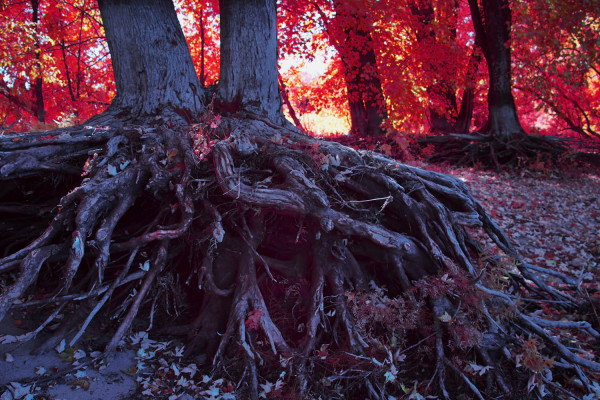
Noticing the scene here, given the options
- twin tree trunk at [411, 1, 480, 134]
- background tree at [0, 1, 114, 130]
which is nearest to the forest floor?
background tree at [0, 1, 114, 130]

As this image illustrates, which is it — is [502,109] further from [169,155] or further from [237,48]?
[169,155]

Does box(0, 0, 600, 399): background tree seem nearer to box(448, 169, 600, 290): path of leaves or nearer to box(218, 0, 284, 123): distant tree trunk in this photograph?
box(218, 0, 284, 123): distant tree trunk

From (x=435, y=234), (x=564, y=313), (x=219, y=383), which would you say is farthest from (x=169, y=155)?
(x=564, y=313)

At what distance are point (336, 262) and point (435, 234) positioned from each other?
1179mm

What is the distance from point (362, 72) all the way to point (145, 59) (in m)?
9.52

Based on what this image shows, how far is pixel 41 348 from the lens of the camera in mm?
3396

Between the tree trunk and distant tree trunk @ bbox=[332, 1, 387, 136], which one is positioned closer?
the tree trunk

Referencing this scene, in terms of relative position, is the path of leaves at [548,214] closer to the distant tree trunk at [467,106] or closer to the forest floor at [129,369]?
the forest floor at [129,369]

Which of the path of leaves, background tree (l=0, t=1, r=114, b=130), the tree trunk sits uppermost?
background tree (l=0, t=1, r=114, b=130)

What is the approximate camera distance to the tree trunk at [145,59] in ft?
16.0

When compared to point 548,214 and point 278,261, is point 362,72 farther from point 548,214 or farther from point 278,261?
point 278,261

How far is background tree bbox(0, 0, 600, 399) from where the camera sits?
137 inches

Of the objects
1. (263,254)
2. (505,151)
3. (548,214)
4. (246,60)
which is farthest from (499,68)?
(263,254)

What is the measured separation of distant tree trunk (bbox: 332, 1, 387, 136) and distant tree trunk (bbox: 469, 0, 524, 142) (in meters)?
3.38
